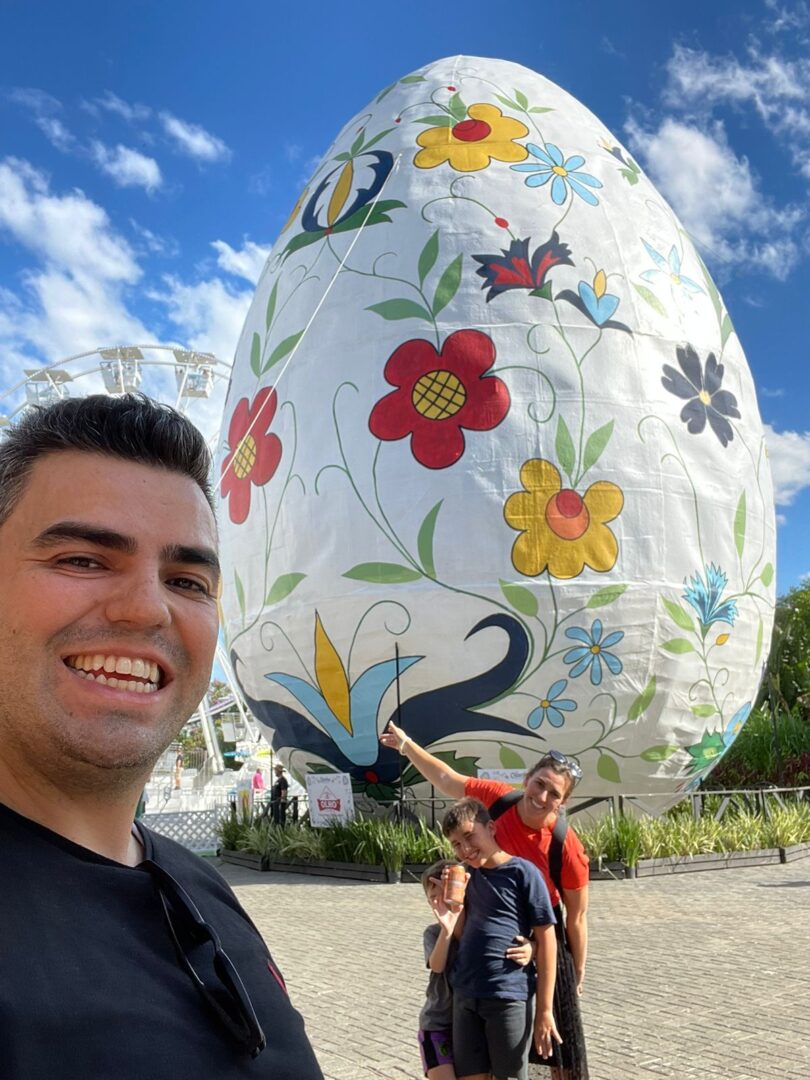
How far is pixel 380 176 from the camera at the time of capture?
1298 cm

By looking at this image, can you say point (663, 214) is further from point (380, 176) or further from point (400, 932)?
point (400, 932)

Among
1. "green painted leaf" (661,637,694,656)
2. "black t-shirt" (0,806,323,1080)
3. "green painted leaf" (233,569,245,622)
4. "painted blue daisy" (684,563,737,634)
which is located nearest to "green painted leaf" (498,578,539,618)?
"green painted leaf" (661,637,694,656)

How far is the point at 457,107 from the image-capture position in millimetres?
13352

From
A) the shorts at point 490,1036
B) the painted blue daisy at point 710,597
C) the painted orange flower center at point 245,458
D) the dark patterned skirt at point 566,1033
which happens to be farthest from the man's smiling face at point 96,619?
the painted orange flower center at point 245,458

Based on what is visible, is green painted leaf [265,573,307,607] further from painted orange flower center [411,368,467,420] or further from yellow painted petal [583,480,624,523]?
yellow painted petal [583,480,624,523]

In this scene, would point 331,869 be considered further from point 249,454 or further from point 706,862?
point 249,454

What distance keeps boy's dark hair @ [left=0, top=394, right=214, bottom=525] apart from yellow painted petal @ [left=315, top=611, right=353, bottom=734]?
34.1 ft

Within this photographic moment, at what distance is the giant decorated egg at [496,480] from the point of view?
36.7 ft

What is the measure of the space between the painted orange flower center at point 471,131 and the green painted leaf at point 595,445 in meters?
4.53

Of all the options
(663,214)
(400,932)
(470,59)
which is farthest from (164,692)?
(470,59)

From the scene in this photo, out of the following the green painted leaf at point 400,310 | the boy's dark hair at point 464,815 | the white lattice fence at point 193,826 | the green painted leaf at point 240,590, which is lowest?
the white lattice fence at point 193,826

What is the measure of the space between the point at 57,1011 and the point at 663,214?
46.1ft

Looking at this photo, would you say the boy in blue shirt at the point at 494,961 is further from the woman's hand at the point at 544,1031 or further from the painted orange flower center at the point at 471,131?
the painted orange flower center at the point at 471,131

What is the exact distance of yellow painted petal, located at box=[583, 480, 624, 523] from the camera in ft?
37.0
